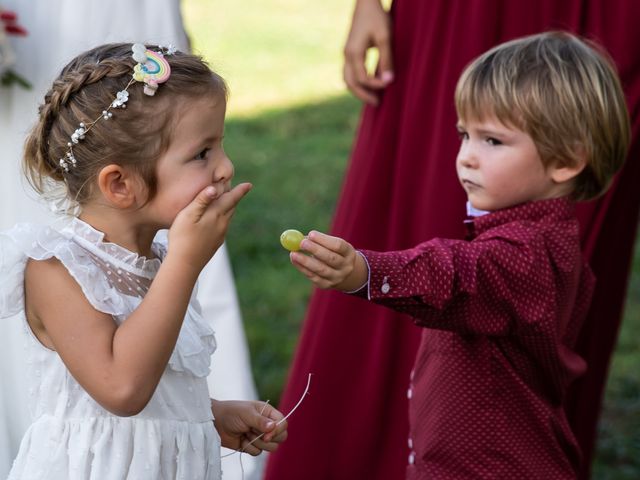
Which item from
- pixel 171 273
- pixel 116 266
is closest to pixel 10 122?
pixel 116 266

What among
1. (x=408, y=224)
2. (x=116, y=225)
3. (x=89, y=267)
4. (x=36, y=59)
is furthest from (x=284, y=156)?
(x=89, y=267)

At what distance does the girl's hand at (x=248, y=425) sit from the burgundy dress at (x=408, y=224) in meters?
0.91

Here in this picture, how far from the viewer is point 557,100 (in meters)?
2.34

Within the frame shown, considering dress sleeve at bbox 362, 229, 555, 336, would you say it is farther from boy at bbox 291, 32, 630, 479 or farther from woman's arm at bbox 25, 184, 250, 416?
woman's arm at bbox 25, 184, 250, 416

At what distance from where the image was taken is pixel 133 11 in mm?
3350

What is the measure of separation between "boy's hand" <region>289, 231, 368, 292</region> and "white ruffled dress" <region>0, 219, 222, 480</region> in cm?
36

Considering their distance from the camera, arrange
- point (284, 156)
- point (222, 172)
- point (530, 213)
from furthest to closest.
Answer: point (284, 156), point (530, 213), point (222, 172)

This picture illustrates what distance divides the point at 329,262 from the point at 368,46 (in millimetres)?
1347

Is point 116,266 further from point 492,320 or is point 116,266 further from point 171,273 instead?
point 492,320

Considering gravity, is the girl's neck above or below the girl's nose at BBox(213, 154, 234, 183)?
below

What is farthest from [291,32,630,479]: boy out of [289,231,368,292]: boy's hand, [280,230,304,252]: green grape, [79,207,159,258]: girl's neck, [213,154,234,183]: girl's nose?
[79,207,159,258]: girl's neck

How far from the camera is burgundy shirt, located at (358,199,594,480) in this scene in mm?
2111

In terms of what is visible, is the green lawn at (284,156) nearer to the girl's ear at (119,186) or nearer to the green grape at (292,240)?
the girl's ear at (119,186)

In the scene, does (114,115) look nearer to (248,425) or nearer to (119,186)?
(119,186)
